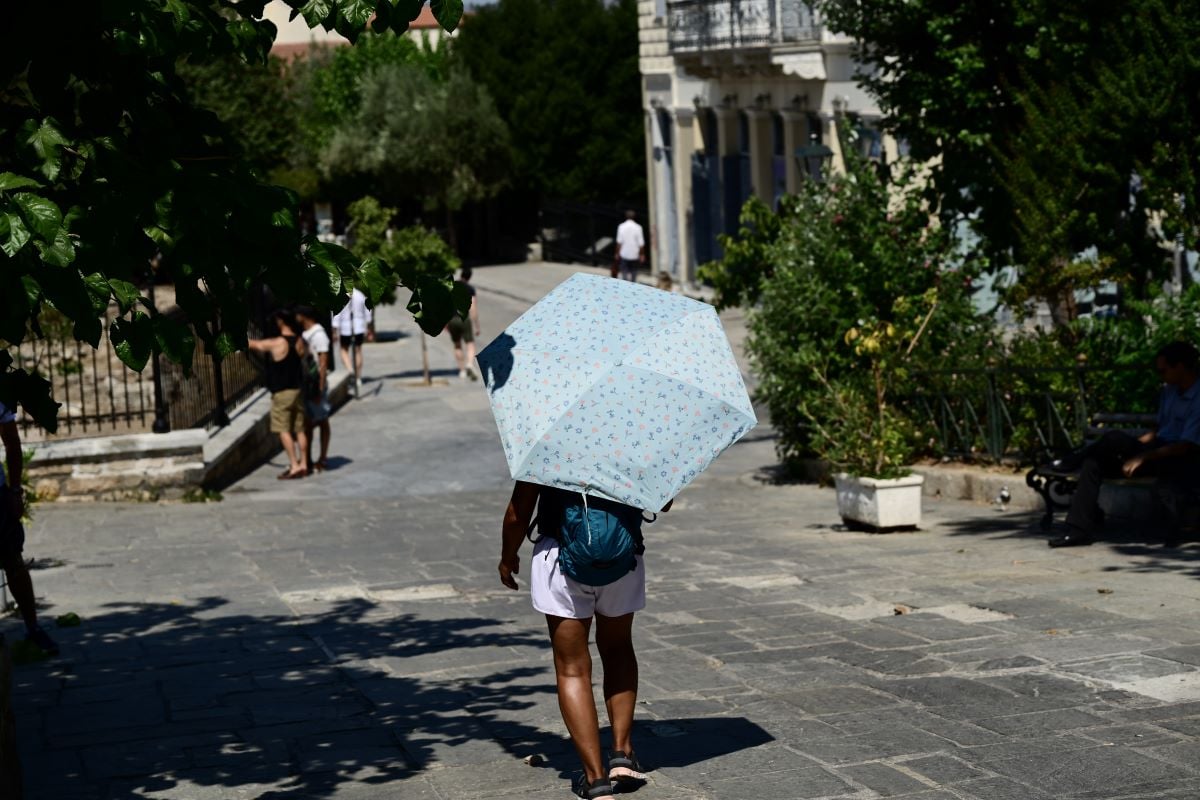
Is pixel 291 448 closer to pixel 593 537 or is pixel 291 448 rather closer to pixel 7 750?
pixel 7 750

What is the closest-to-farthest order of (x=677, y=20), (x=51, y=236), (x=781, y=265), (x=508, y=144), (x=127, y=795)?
1. (x=51, y=236)
2. (x=127, y=795)
3. (x=781, y=265)
4. (x=677, y=20)
5. (x=508, y=144)

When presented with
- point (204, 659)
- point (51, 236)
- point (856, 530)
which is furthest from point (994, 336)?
point (51, 236)

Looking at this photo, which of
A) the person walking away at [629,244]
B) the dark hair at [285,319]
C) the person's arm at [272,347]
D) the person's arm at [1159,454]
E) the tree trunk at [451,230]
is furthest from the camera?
the tree trunk at [451,230]

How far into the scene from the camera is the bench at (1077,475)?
11.7m

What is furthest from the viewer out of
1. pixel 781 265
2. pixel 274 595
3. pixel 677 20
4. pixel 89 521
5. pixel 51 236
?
pixel 677 20

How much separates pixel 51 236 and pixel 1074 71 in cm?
935

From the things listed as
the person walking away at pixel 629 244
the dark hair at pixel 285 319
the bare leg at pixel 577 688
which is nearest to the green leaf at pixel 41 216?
the bare leg at pixel 577 688

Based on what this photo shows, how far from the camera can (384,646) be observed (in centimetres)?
945

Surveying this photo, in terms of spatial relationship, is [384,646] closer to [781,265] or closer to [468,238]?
[781,265]

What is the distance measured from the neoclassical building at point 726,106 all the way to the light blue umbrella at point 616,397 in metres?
22.4

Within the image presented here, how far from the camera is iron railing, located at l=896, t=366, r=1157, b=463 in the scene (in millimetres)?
13508

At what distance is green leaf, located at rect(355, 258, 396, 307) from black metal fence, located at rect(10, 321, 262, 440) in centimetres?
1005

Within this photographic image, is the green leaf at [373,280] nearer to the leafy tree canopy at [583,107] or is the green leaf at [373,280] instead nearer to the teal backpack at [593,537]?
the teal backpack at [593,537]

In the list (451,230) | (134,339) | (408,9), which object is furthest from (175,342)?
(451,230)
